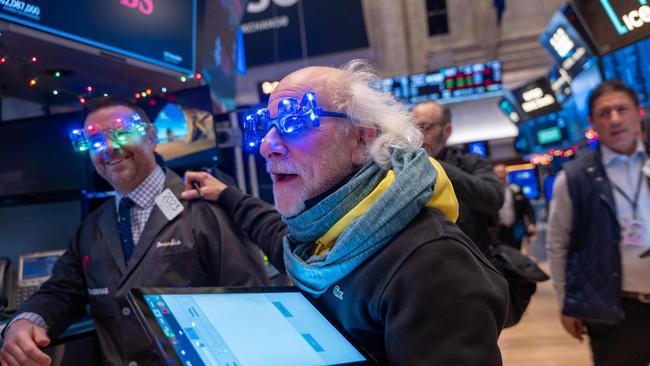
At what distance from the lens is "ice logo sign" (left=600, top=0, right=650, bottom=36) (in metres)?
3.44

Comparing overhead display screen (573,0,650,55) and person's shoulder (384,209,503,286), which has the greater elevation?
overhead display screen (573,0,650,55)

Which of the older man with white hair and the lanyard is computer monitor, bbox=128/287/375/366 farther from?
the lanyard

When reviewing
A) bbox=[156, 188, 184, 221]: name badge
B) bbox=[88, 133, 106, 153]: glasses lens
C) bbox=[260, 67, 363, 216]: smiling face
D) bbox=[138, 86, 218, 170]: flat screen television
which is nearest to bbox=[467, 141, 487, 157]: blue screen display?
bbox=[138, 86, 218, 170]: flat screen television

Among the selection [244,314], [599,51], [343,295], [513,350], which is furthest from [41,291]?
[599,51]

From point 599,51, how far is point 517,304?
2955 mm

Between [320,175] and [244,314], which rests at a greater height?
[320,175]

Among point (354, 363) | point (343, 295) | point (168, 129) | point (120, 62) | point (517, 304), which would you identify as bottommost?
point (517, 304)

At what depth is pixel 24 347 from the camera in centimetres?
165

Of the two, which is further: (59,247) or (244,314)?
(59,247)

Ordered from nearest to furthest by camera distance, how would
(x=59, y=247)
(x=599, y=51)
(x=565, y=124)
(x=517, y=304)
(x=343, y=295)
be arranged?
(x=343, y=295) < (x=517, y=304) < (x=59, y=247) < (x=599, y=51) < (x=565, y=124)

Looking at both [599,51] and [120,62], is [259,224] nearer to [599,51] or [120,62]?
[120,62]

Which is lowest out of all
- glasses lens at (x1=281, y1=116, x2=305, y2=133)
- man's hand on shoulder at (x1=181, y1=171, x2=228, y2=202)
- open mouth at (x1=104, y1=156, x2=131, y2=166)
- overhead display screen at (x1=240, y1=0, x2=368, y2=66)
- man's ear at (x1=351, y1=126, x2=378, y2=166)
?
man's hand on shoulder at (x1=181, y1=171, x2=228, y2=202)

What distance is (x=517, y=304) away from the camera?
2.14 meters

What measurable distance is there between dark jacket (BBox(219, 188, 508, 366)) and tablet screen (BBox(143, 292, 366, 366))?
0.24 ft
